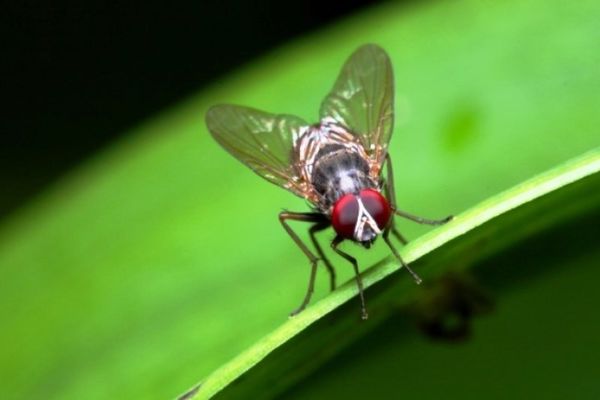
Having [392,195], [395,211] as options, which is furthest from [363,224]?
[392,195]

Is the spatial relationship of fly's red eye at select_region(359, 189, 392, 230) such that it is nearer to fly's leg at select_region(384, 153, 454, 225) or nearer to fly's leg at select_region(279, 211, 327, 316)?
fly's leg at select_region(384, 153, 454, 225)

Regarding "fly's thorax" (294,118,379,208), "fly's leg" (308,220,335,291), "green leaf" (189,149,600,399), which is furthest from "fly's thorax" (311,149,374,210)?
"green leaf" (189,149,600,399)

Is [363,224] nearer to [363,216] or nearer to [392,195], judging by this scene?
[363,216]

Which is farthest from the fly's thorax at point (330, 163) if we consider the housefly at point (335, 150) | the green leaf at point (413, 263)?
the green leaf at point (413, 263)

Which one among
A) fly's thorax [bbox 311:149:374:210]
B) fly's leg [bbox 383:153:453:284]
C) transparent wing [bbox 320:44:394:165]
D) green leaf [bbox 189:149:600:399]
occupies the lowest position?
Answer: green leaf [bbox 189:149:600:399]

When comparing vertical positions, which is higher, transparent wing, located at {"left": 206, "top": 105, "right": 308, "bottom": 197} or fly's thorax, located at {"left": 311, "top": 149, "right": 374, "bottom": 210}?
transparent wing, located at {"left": 206, "top": 105, "right": 308, "bottom": 197}

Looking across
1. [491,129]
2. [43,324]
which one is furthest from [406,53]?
[43,324]

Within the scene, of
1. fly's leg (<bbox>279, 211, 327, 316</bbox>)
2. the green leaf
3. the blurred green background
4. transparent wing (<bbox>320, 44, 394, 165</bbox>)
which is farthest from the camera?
transparent wing (<bbox>320, 44, 394, 165</bbox>)

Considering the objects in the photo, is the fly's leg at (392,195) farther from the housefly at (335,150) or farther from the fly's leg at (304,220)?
the fly's leg at (304,220)
